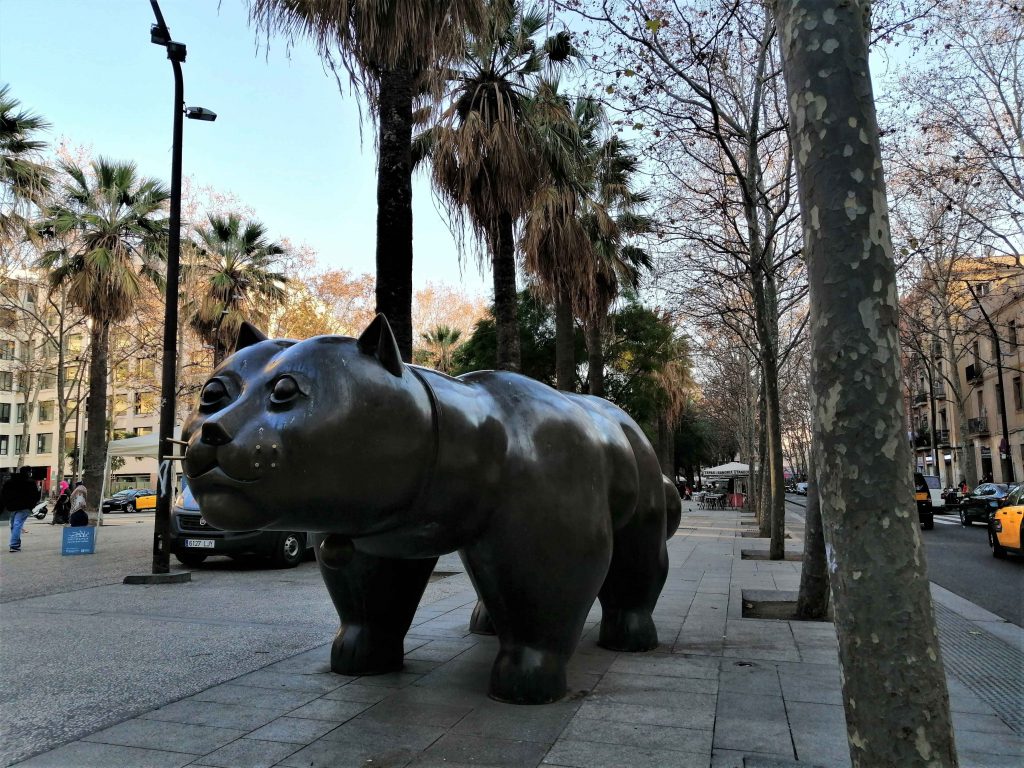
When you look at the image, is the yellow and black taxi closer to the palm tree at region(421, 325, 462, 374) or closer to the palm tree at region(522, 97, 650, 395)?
the palm tree at region(522, 97, 650, 395)

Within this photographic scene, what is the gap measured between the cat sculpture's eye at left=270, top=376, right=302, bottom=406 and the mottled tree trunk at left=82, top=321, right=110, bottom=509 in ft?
61.5

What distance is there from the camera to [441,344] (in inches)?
1218

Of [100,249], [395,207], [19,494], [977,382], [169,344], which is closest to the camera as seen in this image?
[395,207]

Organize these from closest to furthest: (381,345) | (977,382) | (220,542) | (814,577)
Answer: (381,345)
(814,577)
(220,542)
(977,382)

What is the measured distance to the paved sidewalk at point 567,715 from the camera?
2.98 m

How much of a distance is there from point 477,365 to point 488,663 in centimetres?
1748

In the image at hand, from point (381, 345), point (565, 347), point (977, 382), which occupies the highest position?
point (977, 382)

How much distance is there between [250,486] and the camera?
8.91ft

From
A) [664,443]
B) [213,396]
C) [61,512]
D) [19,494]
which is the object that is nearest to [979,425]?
[664,443]

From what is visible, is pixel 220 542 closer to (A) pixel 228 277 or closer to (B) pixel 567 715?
(B) pixel 567 715

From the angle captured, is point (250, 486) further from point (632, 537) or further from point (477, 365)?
point (477, 365)

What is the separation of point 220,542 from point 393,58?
7.10 metres

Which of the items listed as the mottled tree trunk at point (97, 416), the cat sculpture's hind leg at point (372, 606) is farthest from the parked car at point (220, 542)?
the mottled tree trunk at point (97, 416)

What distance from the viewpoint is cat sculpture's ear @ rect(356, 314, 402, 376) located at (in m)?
3.11
